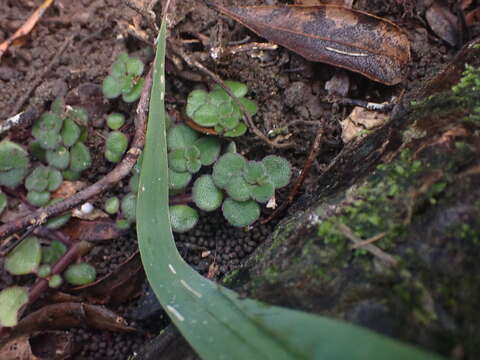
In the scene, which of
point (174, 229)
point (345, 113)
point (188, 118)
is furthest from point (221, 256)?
point (345, 113)

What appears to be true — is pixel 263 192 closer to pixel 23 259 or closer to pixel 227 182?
pixel 227 182

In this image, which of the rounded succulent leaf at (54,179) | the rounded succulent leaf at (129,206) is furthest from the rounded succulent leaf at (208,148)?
the rounded succulent leaf at (54,179)

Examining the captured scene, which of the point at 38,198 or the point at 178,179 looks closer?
the point at 178,179

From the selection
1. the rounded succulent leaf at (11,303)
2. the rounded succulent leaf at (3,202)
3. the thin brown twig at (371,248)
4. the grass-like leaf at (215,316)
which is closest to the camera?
the grass-like leaf at (215,316)

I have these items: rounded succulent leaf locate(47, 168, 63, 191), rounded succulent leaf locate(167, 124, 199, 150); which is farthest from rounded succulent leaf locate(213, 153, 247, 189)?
rounded succulent leaf locate(47, 168, 63, 191)

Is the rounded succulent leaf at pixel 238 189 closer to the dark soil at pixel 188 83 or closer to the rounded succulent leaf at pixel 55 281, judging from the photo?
the dark soil at pixel 188 83

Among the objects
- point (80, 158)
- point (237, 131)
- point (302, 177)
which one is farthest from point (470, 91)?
point (80, 158)
